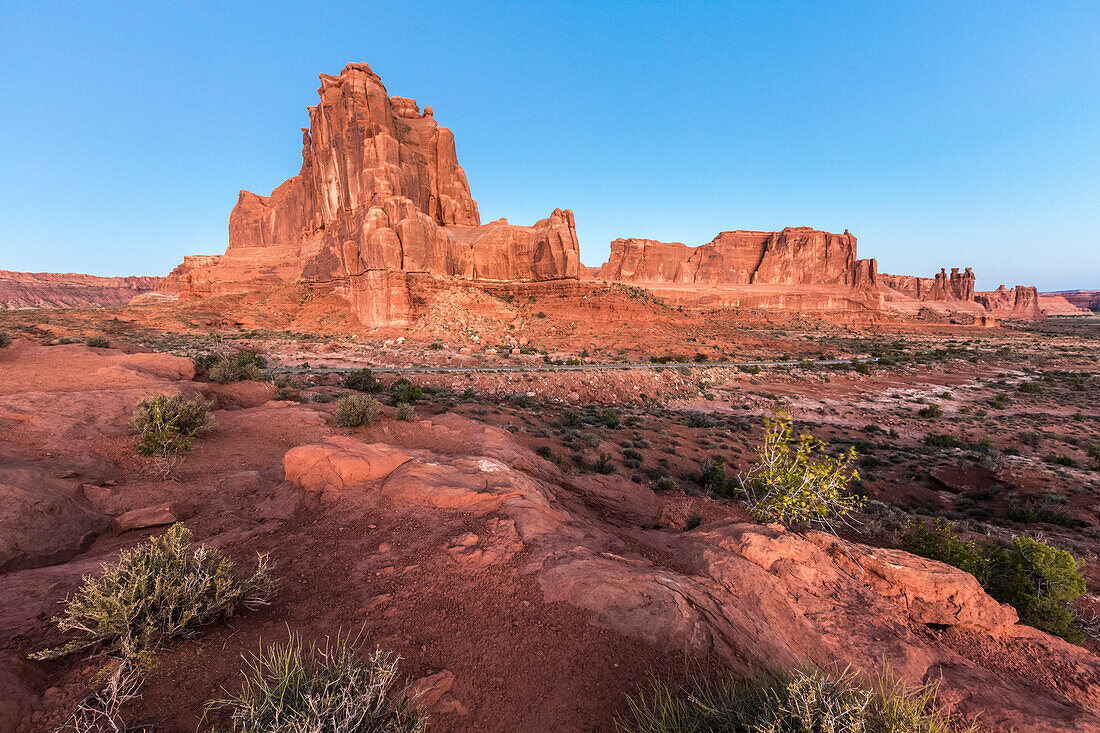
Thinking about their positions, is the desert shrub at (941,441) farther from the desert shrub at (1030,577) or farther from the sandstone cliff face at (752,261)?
the sandstone cliff face at (752,261)

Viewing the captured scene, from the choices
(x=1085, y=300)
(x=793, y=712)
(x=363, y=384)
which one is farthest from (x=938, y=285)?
(x=793, y=712)

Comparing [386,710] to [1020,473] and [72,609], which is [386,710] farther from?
[1020,473]

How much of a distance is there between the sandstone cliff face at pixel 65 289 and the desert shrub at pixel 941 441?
11349 cm

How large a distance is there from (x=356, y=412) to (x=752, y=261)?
→ 98.2 meters

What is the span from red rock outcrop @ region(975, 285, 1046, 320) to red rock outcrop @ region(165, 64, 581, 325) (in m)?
140

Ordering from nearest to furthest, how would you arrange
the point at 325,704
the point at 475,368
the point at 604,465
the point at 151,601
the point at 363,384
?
the point at 325,704
the point at 151,601
the point at 604,465
the point at 363,384
the point at 475,368

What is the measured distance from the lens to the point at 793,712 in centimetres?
197

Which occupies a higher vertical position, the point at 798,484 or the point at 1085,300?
the point at 1085,300

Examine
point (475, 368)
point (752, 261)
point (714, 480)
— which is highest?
point (752, 261)

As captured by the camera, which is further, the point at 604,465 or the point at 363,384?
the point at 363,384

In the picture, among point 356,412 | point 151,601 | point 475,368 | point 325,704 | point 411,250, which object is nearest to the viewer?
point 325,704

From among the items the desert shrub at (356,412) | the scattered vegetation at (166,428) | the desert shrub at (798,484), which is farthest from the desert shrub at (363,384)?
the desert shrub at (798,484)

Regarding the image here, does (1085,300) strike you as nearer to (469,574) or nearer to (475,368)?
(475,368)

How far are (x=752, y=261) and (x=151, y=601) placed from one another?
103 meters
